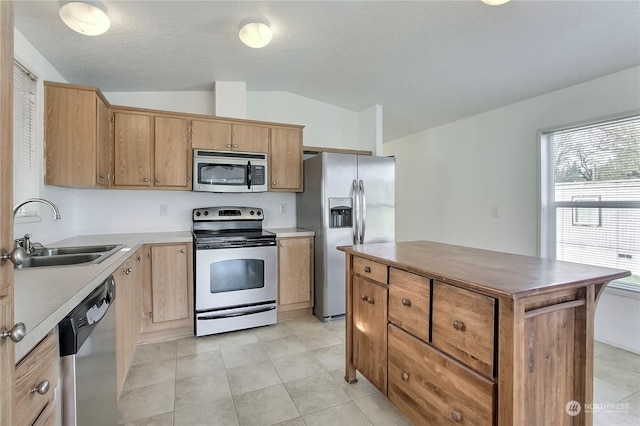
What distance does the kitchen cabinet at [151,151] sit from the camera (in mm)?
2838

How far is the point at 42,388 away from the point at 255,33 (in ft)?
7.28

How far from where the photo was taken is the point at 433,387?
1423mm

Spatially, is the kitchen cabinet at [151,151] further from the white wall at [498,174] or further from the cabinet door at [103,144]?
the white wall at [498,174]

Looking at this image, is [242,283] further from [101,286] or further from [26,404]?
[26,404]

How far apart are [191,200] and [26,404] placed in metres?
2.78

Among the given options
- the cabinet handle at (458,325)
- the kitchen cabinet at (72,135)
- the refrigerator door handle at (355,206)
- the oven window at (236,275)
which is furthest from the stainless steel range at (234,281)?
the cabinet handle at (458,325)

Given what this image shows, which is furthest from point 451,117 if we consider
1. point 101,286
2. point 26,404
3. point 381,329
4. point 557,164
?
point 26,404

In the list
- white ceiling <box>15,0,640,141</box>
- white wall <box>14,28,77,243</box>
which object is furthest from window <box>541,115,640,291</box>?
white wall <box>14,28,77,243</box>

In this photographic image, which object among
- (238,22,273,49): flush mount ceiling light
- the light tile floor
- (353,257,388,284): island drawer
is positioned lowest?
the light tile floor

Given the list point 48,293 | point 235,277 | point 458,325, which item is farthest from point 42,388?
point 235,277

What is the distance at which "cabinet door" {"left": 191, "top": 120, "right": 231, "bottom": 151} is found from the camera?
307cm

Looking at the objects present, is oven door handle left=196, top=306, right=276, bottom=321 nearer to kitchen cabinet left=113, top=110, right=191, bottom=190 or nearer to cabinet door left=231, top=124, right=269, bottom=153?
kitchen cabinet left=113, top=110, right=191, bottom=190

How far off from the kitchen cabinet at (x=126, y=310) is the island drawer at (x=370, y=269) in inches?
56.6

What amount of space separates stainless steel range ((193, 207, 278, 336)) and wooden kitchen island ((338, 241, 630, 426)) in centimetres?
164
